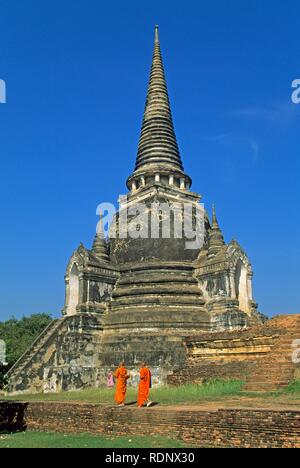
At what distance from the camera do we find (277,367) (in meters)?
14.8

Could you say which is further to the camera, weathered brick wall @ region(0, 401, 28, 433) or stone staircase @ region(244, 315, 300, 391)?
stone staircase @ region(244, 315, 300, 391)

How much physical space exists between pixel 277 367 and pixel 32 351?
39.7 feet

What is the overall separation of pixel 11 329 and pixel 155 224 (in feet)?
78.2

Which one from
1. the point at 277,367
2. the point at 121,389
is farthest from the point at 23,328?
the point at 277,367

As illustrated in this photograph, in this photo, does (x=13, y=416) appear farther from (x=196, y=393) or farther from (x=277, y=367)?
(x=277, y=367)

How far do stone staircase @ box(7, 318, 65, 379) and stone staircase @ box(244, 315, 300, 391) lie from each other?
10.6 metres

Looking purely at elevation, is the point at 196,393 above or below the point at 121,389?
below

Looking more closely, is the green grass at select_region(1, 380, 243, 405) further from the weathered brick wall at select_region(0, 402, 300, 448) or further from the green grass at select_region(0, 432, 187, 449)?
the green grass at select_region(0, 432, 187, 449)

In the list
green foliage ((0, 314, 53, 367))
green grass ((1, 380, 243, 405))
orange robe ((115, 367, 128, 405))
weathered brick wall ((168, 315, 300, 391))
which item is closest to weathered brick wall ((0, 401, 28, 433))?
green grass ((1, 380, 243, 405))

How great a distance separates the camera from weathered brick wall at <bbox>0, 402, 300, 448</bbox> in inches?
345

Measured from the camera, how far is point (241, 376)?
643 inches

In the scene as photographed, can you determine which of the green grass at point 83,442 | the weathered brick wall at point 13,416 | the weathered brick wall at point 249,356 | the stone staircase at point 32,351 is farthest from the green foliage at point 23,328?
the green grass at point 83,442

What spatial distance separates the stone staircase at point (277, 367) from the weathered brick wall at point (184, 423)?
460 cm
